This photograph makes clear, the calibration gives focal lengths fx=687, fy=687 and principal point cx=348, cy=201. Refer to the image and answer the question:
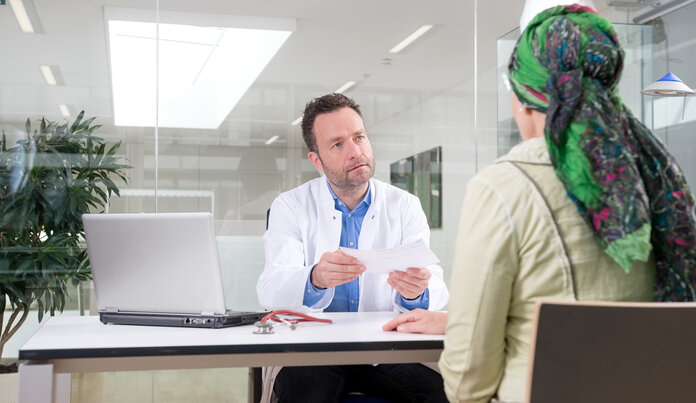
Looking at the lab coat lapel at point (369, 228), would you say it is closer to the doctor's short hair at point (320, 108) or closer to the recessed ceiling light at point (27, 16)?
the doctor's short hair at point (320, 108)

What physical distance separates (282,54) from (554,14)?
3.77m

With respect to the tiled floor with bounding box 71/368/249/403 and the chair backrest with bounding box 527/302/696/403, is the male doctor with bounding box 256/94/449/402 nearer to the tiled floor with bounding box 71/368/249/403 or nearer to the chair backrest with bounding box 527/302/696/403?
the chair backrest with bounding box 527/302/696/403

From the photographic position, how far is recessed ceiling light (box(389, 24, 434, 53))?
519cm

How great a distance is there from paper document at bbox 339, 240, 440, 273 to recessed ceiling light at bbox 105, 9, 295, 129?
3.06 metres

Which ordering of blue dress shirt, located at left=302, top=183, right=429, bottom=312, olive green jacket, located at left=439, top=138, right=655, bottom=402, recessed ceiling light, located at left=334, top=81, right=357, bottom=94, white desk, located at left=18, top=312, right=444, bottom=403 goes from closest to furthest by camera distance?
olive green jacket, located at left=439, top=138, right=655, bottom=402 < white desk, located at left=18, top=312, right=444, bottom=403 < blue dress shirt, located at left=302, top=183, right=429, bottom=312 < recessed ceiling light, located at left=334, top=81, right=357, bottom=94

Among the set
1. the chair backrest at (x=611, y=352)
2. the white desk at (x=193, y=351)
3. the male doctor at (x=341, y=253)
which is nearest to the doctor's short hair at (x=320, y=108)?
the male doctor at (x=341, y=253)

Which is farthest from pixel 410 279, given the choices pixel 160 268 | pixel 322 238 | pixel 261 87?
pixel 261 87

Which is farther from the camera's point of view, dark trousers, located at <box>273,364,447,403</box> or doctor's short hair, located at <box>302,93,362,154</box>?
doctor's short hair, located at <box>302,93,362,154</box>

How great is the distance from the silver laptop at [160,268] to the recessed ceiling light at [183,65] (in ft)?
9.08

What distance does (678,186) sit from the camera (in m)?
1.37

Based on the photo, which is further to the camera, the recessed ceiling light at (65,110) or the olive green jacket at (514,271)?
the recessed ceiling light at (65,110)

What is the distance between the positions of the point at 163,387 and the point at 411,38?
3067 millimetres

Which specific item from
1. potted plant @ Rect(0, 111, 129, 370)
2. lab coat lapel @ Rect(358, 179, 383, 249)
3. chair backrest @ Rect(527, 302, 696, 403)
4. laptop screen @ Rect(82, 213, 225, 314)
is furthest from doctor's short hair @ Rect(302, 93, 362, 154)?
potted plant @ Rect(0, 111, 129, 370)

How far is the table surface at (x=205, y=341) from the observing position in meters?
1.59
